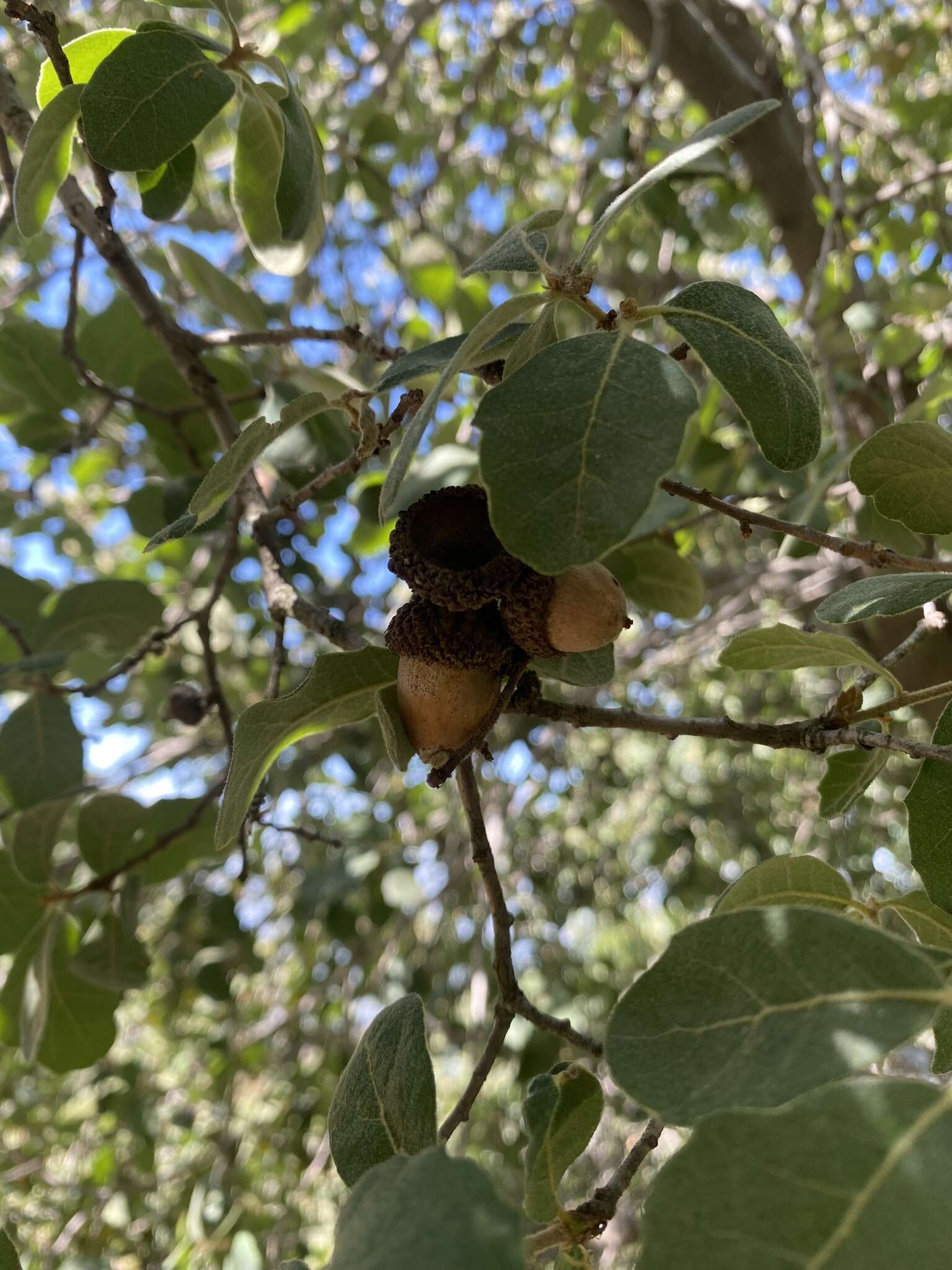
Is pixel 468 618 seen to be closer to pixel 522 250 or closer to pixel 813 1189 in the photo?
pixel 522 250

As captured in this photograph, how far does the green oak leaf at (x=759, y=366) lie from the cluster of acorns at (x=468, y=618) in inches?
8.0

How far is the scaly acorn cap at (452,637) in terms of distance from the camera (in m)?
0.97

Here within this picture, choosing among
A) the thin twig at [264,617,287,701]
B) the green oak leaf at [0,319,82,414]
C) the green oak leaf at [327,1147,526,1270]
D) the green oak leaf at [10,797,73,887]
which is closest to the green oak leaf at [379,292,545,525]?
the thin twig at [264,617,287,701]

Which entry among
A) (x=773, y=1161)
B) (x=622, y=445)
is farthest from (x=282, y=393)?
(x=773, y=1161)

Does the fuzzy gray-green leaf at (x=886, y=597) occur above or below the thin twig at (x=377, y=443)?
below

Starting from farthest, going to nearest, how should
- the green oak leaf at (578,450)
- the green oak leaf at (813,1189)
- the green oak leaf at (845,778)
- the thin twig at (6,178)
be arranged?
the thin twig at (6,178)
the green oak leaf at (845,778)
the green oak leaf at (578,450)
the green oak leaf at (813,1189)

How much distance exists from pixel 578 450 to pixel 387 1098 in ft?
1.91

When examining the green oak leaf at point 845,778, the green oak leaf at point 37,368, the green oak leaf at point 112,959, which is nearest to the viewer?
the green oak leaf at point 845,778

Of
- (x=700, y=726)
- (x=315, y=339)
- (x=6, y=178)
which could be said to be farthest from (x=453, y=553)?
(x=6, y=178)

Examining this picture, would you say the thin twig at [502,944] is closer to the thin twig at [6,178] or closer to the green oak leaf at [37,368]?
the thin twig at [6,178]

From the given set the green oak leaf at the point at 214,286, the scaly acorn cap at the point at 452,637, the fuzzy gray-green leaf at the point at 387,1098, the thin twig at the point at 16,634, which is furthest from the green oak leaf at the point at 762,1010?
the green oak leaf at the point at 214,286

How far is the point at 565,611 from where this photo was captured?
0.95 metres

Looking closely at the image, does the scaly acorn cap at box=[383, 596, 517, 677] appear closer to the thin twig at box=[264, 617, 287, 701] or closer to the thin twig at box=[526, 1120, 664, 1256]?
the thin twig at box=[264, 617, 287, 701]

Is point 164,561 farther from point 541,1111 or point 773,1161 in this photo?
point 773,1161
